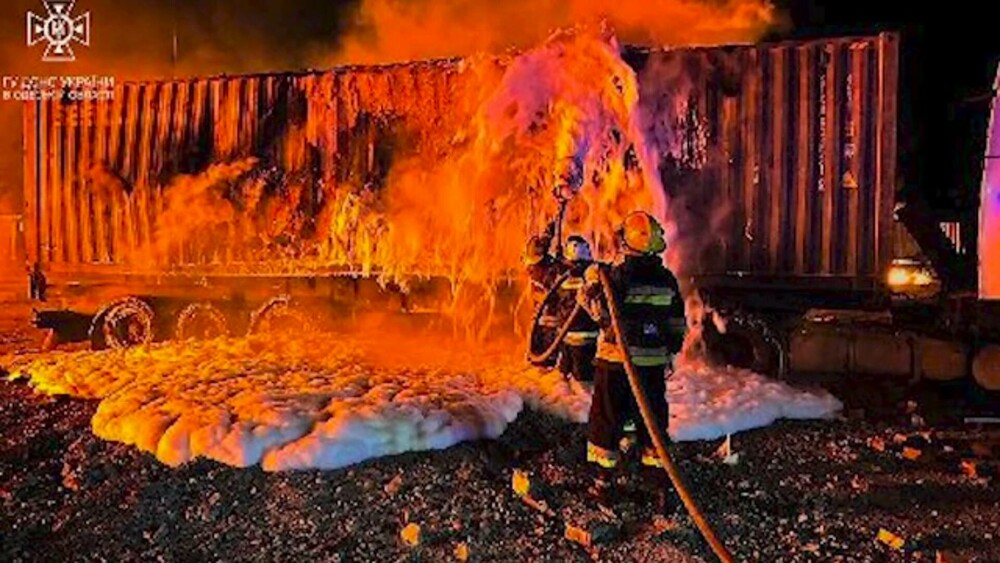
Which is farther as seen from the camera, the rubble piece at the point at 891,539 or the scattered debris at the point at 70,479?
the scattered debris at the point at 70,479

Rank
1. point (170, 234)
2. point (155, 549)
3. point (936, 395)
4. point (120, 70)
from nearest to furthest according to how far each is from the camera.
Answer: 1. point (155, 549)
2. point (936, 395)
3. point (170, 234)
4. point (120, 70)

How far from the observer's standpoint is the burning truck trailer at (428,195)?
8219 millimetres

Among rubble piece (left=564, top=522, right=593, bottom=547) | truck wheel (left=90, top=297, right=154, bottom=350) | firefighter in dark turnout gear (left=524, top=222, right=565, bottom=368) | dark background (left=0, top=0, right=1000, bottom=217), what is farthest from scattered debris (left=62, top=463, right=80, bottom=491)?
dark background (left=0, top=0, right=1000, bottom=217)

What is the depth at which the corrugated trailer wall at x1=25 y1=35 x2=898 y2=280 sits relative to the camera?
821 cm

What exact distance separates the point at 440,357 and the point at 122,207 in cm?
465

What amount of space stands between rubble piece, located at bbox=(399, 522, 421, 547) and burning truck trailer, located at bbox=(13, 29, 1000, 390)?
453 cm

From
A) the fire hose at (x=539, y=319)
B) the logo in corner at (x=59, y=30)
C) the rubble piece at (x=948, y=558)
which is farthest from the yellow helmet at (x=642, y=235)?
the logo in corner at (x=59, y=30)

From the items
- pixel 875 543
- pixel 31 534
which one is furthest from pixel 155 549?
pixel 875 543

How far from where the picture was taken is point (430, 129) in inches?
371

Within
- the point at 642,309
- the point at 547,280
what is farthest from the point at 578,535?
the point at 547,280

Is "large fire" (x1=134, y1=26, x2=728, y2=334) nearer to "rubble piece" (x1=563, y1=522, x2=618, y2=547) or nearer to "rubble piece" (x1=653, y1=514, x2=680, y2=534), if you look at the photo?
"rubble piece" (x1=653, y1=514, x2=680, y2=534)

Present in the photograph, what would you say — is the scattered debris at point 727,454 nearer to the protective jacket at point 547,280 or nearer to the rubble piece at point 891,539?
the rubble piece at point 891,539

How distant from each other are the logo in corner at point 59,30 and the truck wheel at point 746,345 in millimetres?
15893

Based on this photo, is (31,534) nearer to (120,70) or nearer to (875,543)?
(875,543)
